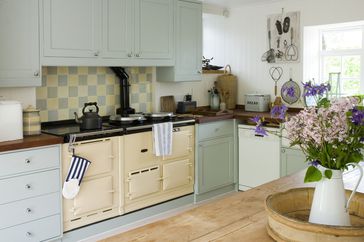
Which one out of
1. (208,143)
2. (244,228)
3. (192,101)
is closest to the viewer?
(244,228)

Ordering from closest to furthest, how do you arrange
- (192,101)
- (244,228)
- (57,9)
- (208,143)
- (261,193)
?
1. (244,228)
2. (261,193)
3. (57,9)
4. (208,143)
5. (192,101)

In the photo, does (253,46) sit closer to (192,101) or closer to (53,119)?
(192,101)

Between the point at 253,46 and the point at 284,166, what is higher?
the point at 253,46

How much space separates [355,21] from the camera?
4379 mm

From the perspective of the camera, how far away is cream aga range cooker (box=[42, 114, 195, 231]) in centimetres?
345

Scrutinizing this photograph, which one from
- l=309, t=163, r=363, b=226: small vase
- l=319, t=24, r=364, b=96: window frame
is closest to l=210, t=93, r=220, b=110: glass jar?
l=319, t=24, r=364, b=96: window frame

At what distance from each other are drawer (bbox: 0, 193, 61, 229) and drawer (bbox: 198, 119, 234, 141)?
172 cm

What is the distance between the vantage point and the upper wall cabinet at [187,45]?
4535 millimetres

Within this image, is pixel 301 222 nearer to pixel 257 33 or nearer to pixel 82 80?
pixel 82 80

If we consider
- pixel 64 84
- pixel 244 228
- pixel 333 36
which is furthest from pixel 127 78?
pixel 244 228

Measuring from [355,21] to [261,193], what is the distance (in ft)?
10.4

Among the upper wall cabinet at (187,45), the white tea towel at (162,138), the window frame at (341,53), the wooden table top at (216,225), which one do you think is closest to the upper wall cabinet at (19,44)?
the white tea towel at (162,138)

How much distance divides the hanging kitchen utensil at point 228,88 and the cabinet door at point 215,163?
734 millimetres

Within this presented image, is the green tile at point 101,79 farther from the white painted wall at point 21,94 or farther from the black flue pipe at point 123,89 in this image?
the white painted wall at point 21,94
